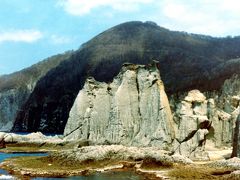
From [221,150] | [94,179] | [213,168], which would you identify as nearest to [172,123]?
[221,150]

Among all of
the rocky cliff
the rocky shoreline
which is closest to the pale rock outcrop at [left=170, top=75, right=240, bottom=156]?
the rocky cliff

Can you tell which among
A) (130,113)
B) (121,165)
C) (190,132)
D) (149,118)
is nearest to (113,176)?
(121,165)

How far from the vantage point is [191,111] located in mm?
60812

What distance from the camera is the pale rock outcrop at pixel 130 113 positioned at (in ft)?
199

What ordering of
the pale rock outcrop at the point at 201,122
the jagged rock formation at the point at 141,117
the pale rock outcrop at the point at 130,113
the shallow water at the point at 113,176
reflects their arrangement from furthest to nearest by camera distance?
1. the pale rock outcrop at the point at 130,113
2. the jagged rock formation at the point at 141,117
3. the pale rock outcrop at the point at 201,122
4. the shallow water at the point at 113,176

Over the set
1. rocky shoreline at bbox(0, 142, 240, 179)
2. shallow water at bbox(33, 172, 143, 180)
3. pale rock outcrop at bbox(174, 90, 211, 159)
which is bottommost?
shallow water at bbox(33, 172, 143, 180)

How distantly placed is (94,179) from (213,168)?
10.1 meters

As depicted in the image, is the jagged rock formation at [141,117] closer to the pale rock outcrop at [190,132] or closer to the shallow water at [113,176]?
the pale rock outcrop at [190,132]

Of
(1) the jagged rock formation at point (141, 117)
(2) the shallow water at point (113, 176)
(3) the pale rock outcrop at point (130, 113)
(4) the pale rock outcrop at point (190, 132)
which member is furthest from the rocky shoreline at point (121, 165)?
(3) the pale rock outcrop at point (130, 113)

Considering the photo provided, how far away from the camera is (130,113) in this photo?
212ft

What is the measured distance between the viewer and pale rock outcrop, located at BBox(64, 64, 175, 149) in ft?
199

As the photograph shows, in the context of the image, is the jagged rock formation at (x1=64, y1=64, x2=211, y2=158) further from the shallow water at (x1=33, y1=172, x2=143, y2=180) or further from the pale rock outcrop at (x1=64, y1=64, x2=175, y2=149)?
the shallow water at (x1=33, y1=172, x2=143, y2=180)

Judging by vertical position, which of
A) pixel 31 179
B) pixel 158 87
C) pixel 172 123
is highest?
pixel 158 87

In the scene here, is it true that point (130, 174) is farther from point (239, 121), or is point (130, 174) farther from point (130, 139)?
point (130, 139)
